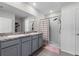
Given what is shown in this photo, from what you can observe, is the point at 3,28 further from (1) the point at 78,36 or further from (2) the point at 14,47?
(1) the point at 78,36

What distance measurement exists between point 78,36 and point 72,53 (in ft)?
2.24

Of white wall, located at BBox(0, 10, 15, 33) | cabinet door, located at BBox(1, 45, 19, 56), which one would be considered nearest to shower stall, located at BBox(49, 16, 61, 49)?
white wall, located at BBox(0, 10, 15, 33)

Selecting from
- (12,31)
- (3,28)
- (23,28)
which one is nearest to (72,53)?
(23,28)

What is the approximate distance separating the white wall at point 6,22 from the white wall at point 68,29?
2.02m

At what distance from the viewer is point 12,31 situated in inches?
104

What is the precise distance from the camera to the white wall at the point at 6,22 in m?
2.32

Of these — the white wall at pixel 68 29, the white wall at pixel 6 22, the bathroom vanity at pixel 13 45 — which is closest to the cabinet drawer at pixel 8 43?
the bathroom vanity at pixel 13 45

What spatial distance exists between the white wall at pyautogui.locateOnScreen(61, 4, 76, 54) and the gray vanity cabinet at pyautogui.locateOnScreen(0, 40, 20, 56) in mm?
1945

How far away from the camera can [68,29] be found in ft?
9.86

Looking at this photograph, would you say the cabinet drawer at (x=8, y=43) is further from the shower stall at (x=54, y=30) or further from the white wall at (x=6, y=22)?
the shower stall at (x=54, y=30)

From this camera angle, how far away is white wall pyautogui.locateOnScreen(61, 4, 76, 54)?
2.86 meters

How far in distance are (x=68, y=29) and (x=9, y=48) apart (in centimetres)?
225

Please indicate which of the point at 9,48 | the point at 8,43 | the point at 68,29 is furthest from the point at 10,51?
the point at 68,29

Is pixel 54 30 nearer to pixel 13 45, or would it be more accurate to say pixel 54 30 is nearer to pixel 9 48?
pixel 13 45
